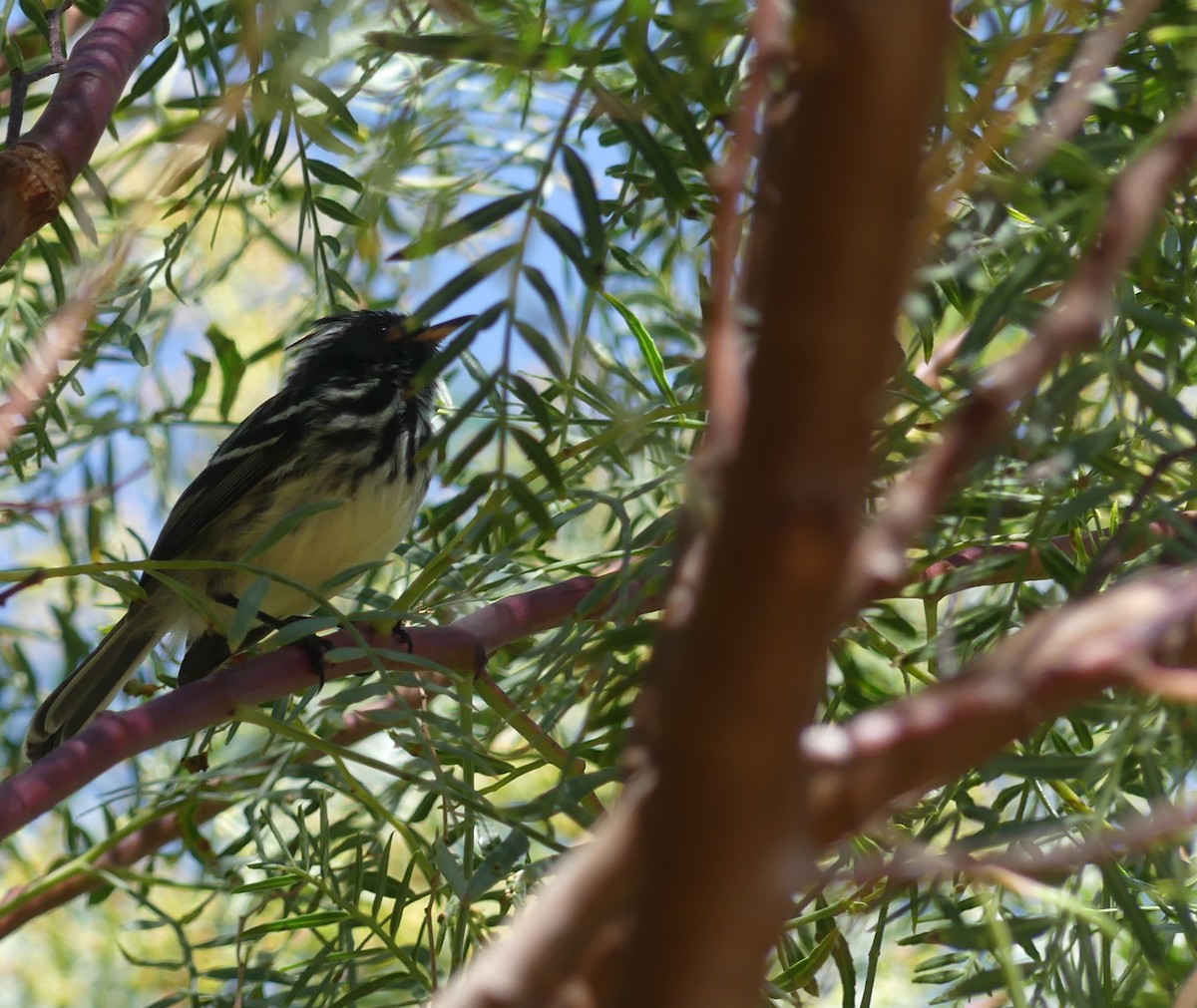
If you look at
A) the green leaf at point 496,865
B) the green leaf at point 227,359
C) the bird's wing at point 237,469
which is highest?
the bird's wing at point 237,469

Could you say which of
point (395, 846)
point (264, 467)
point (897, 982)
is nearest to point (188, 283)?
point (264, 467)

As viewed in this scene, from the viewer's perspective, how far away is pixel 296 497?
3.51 metres

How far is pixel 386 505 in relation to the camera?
3.37 meters

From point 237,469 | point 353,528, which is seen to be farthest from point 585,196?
point 237,469

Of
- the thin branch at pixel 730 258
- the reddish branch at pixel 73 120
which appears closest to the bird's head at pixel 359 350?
the reddish branch at pixel 73 120

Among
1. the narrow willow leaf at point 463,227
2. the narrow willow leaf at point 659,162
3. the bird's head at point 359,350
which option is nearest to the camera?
the narrow willow leaf at point 463,227

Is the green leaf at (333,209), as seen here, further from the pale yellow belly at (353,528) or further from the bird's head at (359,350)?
the bird's head at (359,350)

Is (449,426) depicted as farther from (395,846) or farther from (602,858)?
(395,846)

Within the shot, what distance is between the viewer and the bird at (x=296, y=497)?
11.0 feet

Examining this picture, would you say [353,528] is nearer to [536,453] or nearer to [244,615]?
[244,615]

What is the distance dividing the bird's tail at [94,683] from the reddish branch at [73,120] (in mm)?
1303

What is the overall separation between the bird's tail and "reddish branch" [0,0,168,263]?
1.30 m

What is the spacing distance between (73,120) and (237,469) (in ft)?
5.67

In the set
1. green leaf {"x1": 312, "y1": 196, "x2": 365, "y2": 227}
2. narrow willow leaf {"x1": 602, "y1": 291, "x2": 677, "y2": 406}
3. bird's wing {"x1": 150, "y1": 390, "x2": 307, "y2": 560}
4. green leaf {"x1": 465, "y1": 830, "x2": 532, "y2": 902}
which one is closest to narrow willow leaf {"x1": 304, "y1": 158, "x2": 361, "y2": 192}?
green leaf {"x1": 312, "y1": 196, "x2": 365, "y2": 227}
